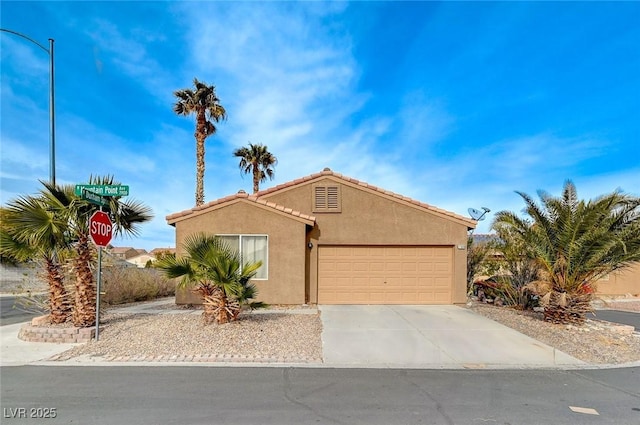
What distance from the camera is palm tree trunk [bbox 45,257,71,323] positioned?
8.67 meters

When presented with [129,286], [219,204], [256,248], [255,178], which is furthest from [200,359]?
[255,178]

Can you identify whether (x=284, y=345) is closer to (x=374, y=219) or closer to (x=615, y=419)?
(x=615, y=419)

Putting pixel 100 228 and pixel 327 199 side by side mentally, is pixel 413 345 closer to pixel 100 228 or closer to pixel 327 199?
pixel 327 199

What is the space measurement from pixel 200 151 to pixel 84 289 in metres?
15.8

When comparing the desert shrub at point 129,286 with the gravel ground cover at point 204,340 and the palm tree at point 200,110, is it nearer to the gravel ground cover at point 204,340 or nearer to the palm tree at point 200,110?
the gravel ground cover at point 204,340

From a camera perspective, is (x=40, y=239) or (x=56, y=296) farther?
(x=56, y=296)

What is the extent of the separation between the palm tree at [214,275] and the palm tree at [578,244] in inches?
311

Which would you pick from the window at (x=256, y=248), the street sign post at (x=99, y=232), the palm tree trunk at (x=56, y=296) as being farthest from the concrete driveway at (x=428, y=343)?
the palm tree trunk at (x=56, y=296)

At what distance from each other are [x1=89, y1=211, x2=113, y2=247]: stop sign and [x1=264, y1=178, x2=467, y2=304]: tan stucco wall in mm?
6572

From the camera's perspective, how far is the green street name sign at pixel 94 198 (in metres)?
7.95

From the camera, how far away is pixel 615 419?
15.4ft

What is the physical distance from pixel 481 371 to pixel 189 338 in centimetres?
569

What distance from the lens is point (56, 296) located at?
870 centimetres

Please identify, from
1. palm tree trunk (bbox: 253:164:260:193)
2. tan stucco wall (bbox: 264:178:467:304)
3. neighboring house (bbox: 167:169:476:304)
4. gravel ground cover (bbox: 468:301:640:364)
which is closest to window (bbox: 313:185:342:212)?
neighboring house (bbox: 167:169:476:304)
